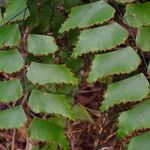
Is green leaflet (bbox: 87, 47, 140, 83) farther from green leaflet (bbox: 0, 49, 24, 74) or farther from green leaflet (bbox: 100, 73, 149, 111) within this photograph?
green leaflet (bbox: 0, 49, 24, 74)

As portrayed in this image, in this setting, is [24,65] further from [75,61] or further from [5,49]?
[75,61]

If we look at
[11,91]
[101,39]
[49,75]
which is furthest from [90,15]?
[11,91]

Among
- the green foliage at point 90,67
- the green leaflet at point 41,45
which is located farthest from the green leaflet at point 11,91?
the green leaflet at point 41,45

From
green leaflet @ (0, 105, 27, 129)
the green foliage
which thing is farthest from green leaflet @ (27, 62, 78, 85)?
green leaflet @ (0, 105, 27, 129)

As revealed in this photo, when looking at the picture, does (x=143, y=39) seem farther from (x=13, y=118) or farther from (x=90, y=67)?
(x=13, y=118)

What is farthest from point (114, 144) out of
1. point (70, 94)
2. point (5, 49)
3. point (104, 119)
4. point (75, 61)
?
point (5, 49)

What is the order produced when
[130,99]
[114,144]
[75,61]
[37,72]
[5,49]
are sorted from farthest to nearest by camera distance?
[114,144] → [75,61] → [5,49] → [37,72] → [130,99]
